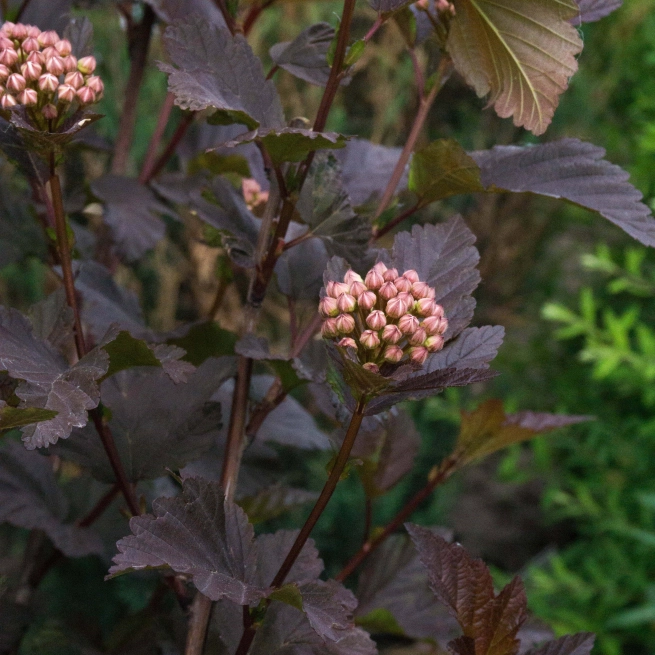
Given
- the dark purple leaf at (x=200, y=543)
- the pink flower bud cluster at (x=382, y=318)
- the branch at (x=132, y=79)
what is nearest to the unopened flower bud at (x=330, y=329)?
the pink flower bud cluster at (x=382, y=318)

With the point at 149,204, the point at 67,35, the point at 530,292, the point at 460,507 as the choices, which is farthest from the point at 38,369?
the point at 530,292

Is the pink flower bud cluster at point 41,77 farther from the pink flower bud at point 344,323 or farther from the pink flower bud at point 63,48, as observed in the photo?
the pink flower bud at point 344,323

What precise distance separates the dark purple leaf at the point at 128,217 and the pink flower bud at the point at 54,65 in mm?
280

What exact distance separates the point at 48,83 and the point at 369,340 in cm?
24

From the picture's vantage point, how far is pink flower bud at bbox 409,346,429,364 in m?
0.37

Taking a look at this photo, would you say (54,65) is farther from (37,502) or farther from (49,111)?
(37,502)

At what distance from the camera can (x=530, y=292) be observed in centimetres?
238

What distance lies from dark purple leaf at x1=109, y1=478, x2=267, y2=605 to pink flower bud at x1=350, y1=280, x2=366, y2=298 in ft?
0.43

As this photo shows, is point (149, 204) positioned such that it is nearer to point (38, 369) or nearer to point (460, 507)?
point (38, 369)

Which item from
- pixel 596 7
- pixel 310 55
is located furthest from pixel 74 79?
pixel 596 7

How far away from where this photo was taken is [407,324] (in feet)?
1.22

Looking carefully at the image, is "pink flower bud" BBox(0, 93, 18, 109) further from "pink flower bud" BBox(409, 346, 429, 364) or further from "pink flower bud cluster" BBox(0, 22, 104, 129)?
"pink flower bud" BBox(409, 346, 429, 364)

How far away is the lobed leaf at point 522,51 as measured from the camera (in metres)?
0.44

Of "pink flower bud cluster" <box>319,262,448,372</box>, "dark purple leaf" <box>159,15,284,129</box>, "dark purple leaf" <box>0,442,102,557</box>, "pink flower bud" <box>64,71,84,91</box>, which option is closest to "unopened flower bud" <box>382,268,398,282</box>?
"pink flower bud cluster" <box>319,262,448,372</box>
